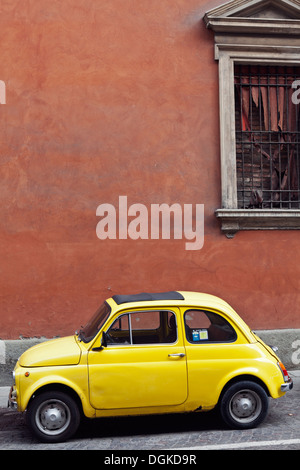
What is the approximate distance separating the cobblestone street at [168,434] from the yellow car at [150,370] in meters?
0.19

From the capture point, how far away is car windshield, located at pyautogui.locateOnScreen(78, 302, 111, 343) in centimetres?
584

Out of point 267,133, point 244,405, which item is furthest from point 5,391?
point 267,133

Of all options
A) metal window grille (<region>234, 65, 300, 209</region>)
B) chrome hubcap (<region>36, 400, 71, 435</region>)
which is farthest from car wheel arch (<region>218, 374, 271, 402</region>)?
metal window grille (<region>234, 65, 300, 209</region>)

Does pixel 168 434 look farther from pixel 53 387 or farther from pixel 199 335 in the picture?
pixel 53 387

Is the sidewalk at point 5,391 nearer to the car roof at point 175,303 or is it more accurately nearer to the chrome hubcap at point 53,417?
the chrome hubcap at point 53,417

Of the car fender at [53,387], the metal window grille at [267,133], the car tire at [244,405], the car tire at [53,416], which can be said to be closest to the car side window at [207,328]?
the car tire at [244,405]

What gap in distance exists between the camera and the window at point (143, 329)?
5.79 meters

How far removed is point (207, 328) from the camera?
6016 millimetres

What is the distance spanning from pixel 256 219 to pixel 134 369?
4.06 m

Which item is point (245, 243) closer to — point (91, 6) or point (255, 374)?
point (255, 374)

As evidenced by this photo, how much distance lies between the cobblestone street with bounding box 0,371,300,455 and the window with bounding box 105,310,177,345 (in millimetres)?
1006

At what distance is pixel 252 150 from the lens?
9.26 m
